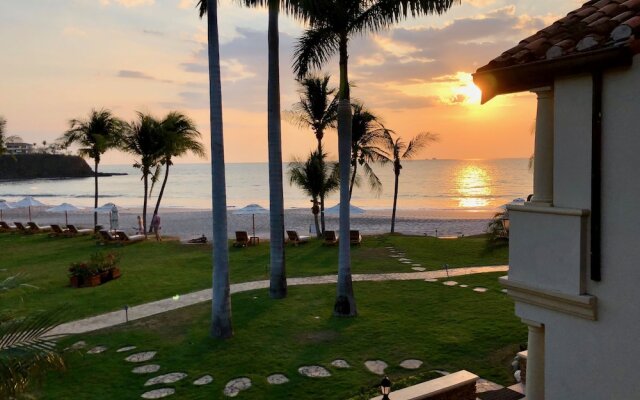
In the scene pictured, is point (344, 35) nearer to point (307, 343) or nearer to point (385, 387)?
point (307, 343)

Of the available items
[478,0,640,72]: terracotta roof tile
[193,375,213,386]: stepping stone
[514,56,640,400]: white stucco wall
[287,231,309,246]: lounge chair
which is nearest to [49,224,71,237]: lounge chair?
[287,231,309,246]: lounge chair

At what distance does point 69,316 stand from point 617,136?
14075 mm

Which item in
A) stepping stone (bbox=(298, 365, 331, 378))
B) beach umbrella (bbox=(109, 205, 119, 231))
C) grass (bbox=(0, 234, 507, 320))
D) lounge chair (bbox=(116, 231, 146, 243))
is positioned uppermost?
beach umbrella (bbox=(109, 205, 119, 231))

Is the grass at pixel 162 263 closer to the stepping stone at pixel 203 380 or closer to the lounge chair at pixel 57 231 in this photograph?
the lounge chair at pixel 57 231

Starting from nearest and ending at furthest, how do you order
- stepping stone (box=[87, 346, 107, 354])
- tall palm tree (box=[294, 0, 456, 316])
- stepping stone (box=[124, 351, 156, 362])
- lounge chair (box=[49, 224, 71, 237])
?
stepping stone (box=[124, 351, 156, 362]) < stepping stone (box=[87, 346, 107, 354]) < tall palm tree (box=[294, 0, 456, 316]) < lounge chair (box=[49, 224, 71, 237])

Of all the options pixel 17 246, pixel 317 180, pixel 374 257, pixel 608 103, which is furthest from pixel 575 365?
pixel 17 246

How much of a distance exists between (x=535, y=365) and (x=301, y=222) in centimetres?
4290

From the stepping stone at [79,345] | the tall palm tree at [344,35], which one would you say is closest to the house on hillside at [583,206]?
the tall palm tree at [344,35]

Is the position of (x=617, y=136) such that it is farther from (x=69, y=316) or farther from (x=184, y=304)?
(x=69, y=316)

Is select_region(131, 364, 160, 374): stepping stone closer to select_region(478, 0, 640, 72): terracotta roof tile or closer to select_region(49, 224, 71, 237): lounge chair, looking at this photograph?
select_region(478, 0, 640, 72): terracotta roof tile

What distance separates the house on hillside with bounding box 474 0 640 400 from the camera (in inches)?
168

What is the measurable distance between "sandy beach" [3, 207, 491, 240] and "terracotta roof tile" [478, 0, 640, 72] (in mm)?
30533

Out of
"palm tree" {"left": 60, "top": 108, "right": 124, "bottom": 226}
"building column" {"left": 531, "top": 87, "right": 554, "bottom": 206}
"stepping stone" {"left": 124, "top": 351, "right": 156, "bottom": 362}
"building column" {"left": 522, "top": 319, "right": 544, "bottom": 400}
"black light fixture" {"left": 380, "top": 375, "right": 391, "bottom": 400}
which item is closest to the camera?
"building column" {"left": 531, "top": 87, "right": 554, "bottom": 206}

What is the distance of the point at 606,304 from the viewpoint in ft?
14.5
